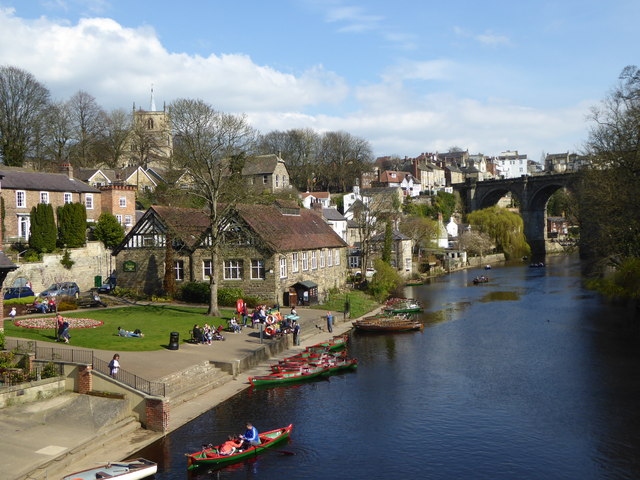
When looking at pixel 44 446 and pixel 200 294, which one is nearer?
pixel 44 446

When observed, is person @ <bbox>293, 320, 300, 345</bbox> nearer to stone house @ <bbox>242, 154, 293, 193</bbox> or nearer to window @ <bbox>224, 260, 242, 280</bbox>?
window @ <bbox>224, 260, 242, 280</bbox>

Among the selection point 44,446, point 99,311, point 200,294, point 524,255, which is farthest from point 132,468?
point 524,255

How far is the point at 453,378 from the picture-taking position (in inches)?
1118

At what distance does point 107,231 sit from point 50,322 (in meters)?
22.6

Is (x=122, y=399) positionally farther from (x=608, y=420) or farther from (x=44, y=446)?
(x=608, y=420)

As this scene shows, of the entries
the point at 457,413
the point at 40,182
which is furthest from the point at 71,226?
the point at 457,413

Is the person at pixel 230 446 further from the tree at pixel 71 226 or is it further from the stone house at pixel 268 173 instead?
the stone house at pixel 268 173

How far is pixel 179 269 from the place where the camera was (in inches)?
1799

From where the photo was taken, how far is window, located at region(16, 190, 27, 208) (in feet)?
163

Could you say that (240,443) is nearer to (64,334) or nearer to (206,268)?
(64,334)

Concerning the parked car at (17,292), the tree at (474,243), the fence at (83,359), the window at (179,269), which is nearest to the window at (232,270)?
the window at (179,269)

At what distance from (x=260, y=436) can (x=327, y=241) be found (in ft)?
111

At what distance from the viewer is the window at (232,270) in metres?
44.0

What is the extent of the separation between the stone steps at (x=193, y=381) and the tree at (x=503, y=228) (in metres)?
83.1
